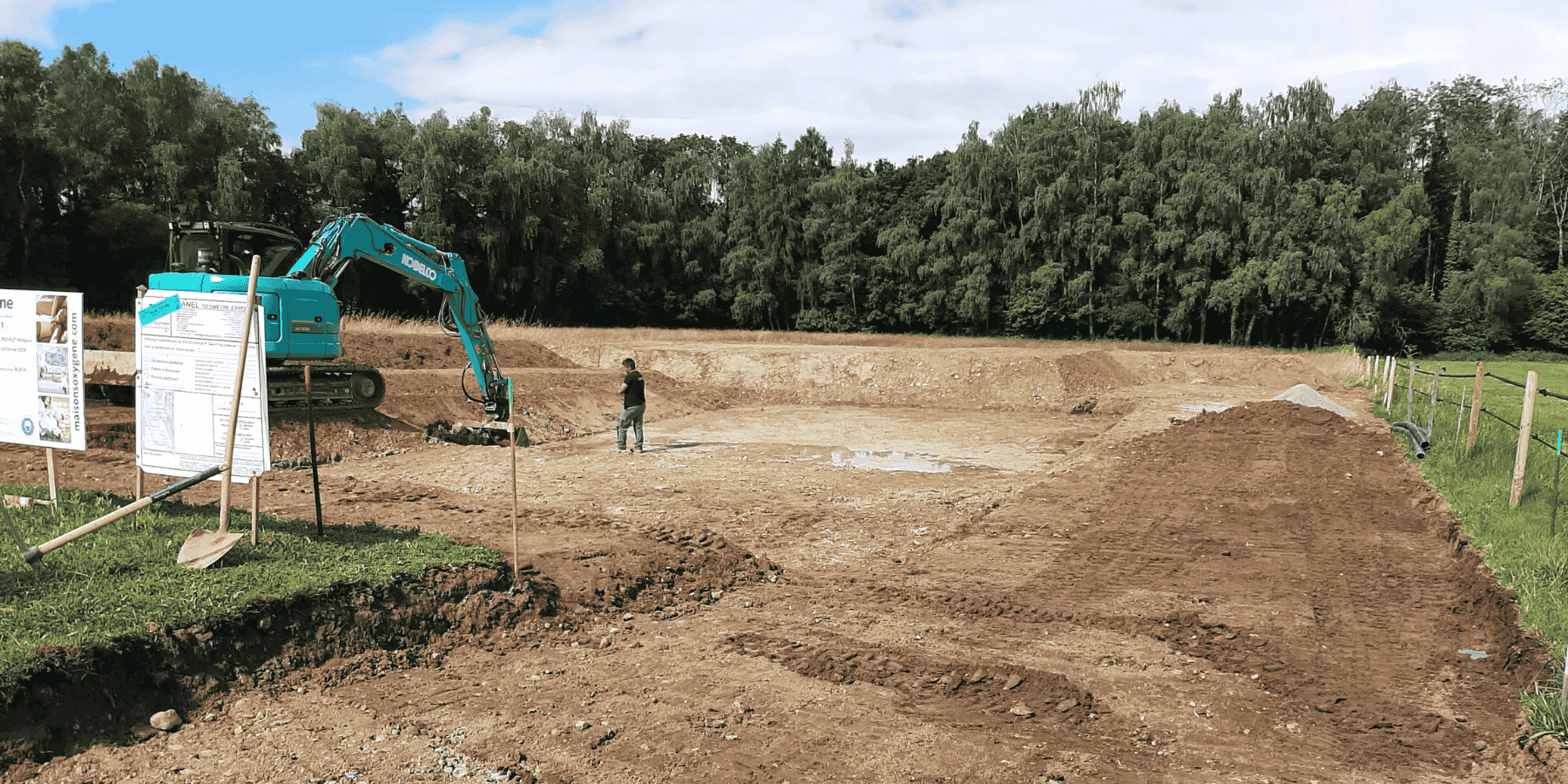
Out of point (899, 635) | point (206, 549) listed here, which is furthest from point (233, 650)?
point (899, 635)

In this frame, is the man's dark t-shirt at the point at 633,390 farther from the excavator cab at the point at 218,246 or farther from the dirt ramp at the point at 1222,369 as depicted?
the dirt ramp at the point at 1222,369

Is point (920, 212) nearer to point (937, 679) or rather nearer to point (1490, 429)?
point (1490, 429)

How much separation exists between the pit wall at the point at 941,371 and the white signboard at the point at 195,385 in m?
22.0

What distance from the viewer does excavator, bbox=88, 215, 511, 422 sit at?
12.2 metres

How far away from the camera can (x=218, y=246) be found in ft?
40.1

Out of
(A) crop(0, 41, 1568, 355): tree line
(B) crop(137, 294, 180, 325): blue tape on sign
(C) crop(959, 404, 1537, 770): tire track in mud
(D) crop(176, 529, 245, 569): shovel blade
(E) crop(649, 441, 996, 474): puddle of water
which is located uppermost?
(A) crop(0, 41, 1568, 355): tree line

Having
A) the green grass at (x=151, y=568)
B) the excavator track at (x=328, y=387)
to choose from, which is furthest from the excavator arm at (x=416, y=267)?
the green grass at (x=151, y=568)

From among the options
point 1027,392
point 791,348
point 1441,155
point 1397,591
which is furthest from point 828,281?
point 1397,591

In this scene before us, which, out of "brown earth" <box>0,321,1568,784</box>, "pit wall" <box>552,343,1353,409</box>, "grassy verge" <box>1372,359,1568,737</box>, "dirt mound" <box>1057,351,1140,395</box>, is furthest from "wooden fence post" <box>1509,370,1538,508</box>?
"dirt mound" <box>1057,351,1140,395</box>

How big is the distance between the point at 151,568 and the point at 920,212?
53.3m

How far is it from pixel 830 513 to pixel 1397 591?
596 centimetres

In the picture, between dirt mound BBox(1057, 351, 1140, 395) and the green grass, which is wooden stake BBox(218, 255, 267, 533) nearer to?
the green grass

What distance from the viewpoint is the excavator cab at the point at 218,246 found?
39.9ft

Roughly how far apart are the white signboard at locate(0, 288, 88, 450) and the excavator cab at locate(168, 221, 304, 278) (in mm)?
5338
